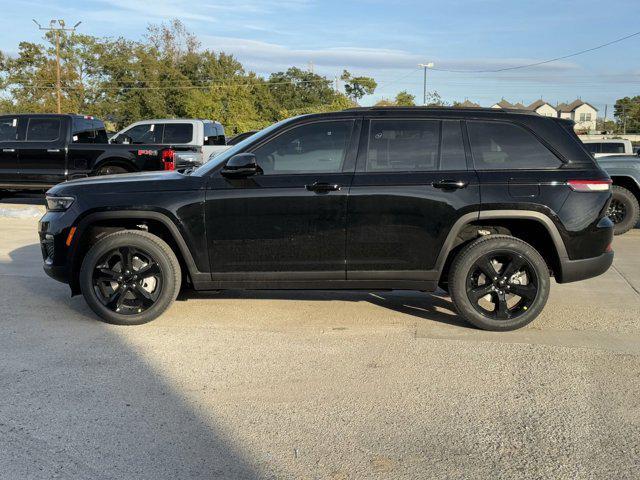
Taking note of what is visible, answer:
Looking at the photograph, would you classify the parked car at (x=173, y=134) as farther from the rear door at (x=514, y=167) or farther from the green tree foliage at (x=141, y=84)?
the green tree foliage at (x=141, y=84)

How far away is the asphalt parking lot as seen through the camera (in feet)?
10.2

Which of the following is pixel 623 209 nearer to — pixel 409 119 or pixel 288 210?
pixel 409 119

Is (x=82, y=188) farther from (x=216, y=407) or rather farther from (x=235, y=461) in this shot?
(x=235, y=461)

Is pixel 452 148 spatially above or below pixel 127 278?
above

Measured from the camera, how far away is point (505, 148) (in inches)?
203

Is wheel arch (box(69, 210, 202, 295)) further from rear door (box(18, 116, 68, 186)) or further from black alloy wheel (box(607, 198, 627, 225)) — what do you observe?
rear door (box(18, 116, 68, 186))

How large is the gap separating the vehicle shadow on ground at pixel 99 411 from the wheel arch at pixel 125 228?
54 centimetres

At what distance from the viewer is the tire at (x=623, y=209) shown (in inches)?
399

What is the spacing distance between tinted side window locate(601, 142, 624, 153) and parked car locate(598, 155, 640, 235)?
32.6ft

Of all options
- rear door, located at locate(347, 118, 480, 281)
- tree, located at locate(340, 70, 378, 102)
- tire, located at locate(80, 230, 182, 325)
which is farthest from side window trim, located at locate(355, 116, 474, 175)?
tree, located at locate(340, 70, 378, 102)

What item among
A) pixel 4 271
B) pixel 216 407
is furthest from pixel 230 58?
pixel 216 407

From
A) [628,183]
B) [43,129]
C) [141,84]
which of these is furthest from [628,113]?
[43,129]

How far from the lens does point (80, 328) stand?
5.21 metres

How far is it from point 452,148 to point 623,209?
653 centimetres
